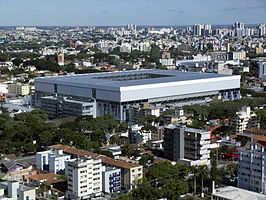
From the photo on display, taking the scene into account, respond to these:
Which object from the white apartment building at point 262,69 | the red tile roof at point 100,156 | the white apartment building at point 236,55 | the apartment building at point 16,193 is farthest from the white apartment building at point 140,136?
the white apartment building at point 236,55

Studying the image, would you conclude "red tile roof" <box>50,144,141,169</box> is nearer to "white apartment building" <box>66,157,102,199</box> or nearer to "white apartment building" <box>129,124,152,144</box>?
"white apartment building" <box>66,157,102,199</box>

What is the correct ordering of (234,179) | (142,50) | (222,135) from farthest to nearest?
(142,50), (222,135), (234,179)

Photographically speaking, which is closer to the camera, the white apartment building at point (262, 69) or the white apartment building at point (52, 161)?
the white apartment building at point (52, 161)

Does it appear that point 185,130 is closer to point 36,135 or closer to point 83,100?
point 36,135

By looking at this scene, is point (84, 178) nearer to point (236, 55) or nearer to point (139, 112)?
point (139, 112)

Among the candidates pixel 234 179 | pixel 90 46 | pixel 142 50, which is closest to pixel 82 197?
pixel 234 179

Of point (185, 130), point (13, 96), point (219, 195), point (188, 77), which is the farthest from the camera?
point (13, 96)

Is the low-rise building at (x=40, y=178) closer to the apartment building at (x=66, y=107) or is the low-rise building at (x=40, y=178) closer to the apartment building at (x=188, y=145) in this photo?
the apartment building at (x=188, y=145)
